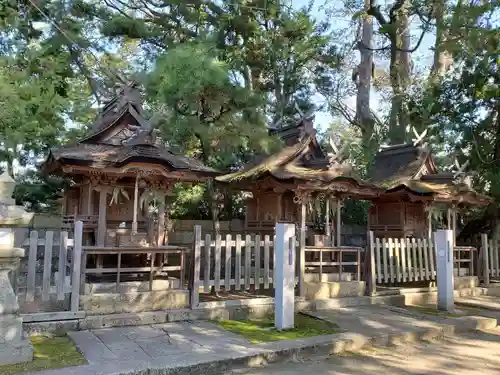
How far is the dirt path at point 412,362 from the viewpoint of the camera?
551cm

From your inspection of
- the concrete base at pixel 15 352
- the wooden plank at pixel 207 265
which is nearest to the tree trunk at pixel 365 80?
the wooden plank at pixel 207 265

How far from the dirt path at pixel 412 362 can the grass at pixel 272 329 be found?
723 mm

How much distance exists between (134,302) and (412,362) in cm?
449

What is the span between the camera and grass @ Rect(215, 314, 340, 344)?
660 cm

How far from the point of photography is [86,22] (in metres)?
10.5

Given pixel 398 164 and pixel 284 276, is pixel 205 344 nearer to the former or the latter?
pixel 284 276

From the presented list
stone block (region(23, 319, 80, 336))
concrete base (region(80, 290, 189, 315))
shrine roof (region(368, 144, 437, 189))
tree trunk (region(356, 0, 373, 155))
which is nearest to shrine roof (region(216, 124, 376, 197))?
shrine roof (region(368, 144, 437, 189))

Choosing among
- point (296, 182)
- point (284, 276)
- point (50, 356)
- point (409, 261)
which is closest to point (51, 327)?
point (50, 356)

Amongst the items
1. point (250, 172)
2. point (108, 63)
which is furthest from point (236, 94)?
point (108, 63)

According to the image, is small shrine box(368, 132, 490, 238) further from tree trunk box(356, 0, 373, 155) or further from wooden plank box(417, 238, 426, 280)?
tree trunk box(356, 0, 373, 155)

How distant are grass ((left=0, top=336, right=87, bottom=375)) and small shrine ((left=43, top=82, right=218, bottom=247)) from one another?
2.87 metres

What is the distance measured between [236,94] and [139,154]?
236 centimetres

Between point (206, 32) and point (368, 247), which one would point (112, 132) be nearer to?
point (206, 32)

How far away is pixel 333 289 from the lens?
9398 millimetres
